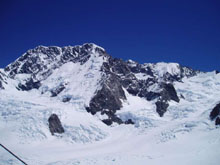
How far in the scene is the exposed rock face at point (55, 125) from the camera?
59438 mm

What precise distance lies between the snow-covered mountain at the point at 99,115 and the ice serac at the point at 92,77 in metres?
0.47

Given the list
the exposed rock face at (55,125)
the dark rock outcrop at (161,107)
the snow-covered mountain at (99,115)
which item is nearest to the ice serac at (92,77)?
the dark rock outcrop at (161,107)

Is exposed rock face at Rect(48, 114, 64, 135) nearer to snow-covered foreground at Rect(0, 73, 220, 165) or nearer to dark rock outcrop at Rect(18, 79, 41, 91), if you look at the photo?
snow-covered foreground at Rect(0, 73, 220, 165)

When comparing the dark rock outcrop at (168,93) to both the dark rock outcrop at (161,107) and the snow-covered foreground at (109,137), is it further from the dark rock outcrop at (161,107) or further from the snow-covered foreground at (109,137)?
the snow-covered foreground at (109,137)

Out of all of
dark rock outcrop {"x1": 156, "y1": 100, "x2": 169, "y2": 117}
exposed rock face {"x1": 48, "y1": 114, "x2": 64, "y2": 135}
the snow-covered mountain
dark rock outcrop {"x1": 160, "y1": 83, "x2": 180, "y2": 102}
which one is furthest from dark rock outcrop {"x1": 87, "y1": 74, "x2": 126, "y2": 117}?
dark rock outcrop {"x1": 160, "y1": 83, "x2": 180, "y2": 102}

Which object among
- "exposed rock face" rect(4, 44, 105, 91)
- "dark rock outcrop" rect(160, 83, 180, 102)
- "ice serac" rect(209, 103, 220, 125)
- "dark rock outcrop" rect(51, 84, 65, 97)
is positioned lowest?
"ice serac" rect(209, 103, 220, 125)

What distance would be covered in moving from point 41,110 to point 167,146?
41302 mm

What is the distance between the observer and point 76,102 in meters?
81.9

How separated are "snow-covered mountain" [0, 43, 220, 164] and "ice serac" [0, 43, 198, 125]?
0.47 metres

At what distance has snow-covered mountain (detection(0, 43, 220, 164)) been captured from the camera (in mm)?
41469

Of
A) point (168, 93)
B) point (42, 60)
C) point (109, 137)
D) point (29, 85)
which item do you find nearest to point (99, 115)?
point (109, 137)

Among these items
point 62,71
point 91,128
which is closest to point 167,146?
point 91,128

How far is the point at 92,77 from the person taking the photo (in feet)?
317

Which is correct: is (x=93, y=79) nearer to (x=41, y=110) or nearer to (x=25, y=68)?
(x=41, y=110)
